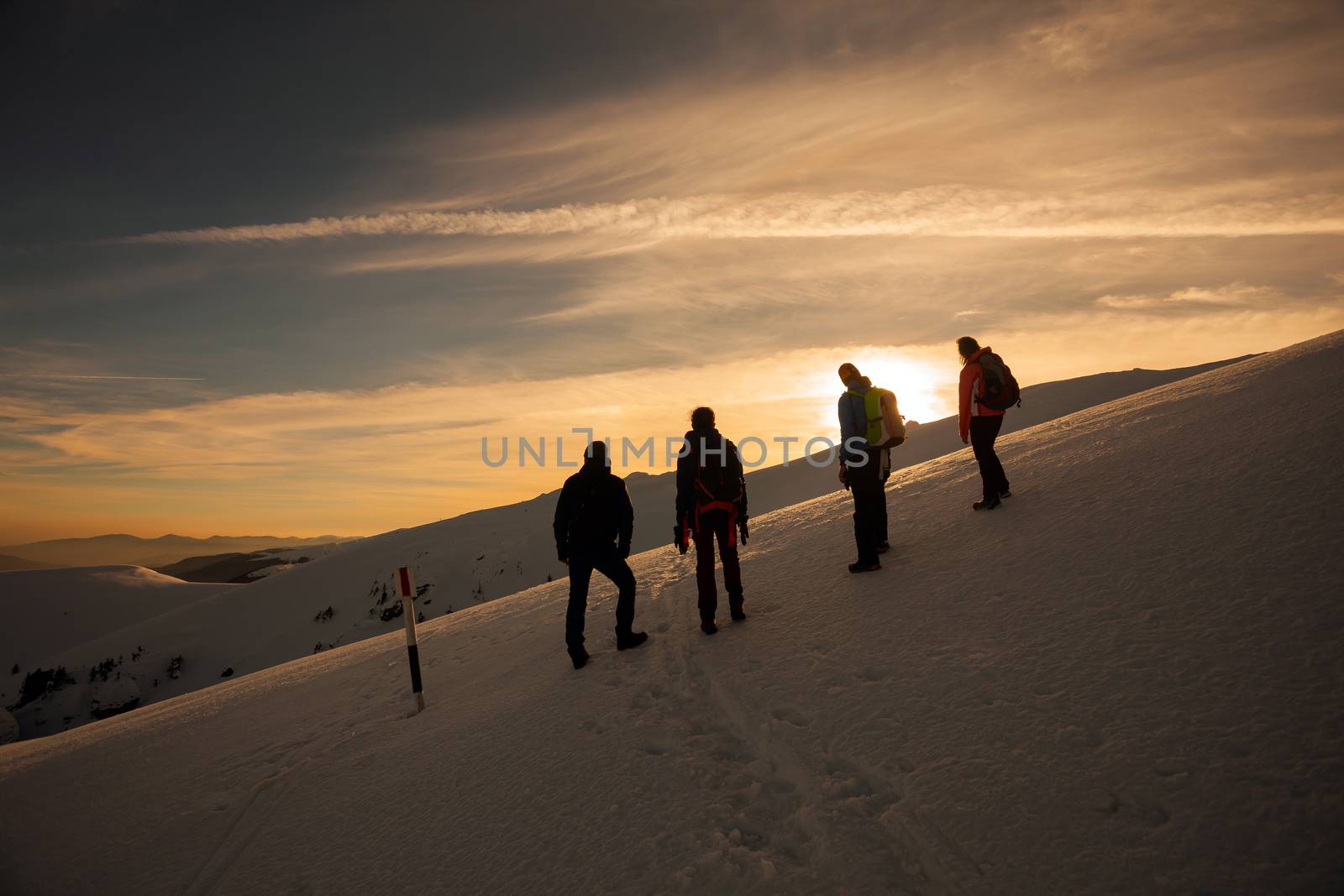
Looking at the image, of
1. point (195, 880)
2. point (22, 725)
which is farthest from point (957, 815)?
point (22, 725)

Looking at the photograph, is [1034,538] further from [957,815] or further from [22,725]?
[22,725]

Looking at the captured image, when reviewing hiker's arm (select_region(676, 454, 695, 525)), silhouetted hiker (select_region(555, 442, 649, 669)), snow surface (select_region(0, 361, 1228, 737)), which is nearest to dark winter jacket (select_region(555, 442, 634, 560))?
silhouetted hiker (select_region(555, 442, 649, 669))

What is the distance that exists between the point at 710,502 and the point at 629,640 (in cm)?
Result: 170

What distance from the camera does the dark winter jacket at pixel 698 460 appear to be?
666 centimetres

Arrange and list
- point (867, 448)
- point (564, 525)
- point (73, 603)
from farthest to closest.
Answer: point (73, 603) < point (867, 448) < point (564, 525)

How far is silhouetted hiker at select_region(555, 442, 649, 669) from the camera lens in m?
6.56

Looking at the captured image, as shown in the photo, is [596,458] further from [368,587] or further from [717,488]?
[368,587]

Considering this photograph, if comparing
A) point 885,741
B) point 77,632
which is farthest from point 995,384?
point 77,632

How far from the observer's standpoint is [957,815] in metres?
3.15

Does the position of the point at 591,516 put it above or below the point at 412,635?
above

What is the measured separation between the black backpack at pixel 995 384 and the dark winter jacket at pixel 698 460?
3.12 metres

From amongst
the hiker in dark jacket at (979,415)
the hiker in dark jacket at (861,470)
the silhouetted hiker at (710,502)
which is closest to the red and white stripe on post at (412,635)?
the silhouetted hiker at (710,502)

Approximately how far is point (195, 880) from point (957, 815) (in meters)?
4.62

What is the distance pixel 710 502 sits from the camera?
6641 mm
